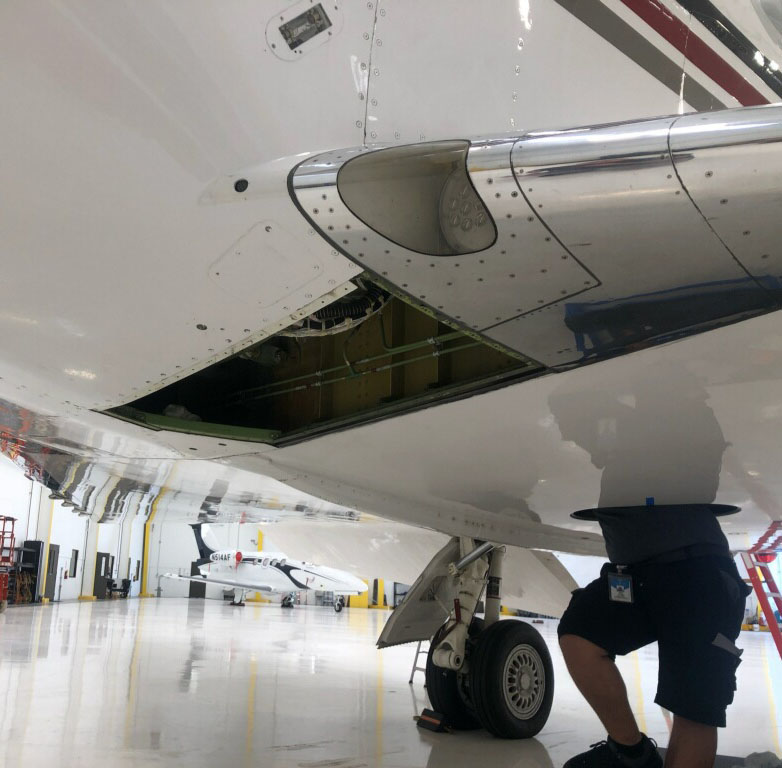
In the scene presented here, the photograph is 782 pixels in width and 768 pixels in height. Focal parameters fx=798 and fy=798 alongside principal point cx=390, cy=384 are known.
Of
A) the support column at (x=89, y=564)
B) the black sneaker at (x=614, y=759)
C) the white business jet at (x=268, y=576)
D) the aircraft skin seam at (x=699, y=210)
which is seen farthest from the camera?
the white business jet at (x=268, y=576)

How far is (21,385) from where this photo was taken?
3.90 meters

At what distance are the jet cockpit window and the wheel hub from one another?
15.1 ft

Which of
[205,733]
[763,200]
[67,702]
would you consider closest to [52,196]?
[763,200]

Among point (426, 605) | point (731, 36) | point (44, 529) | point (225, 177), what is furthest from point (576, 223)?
point (44, 529)

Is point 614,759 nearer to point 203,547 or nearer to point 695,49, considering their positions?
point 695,49

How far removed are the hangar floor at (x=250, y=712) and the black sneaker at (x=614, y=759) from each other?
1284 millimetres

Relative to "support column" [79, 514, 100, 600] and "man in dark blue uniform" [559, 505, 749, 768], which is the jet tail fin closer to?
"support column" [79, 514, 100, 600]

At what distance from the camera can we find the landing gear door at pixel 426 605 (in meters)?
6.26

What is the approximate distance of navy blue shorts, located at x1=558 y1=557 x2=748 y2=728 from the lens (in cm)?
356

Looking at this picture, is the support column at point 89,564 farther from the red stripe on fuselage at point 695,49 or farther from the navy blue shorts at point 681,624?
the red stripe on fuselage at point 695,49

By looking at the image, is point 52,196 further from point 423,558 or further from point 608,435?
point 423,558

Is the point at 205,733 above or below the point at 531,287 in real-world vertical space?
below

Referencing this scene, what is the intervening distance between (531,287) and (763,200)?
741mm

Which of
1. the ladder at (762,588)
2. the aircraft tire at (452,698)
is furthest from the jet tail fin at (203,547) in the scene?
the aircraft tire at (452,698)
